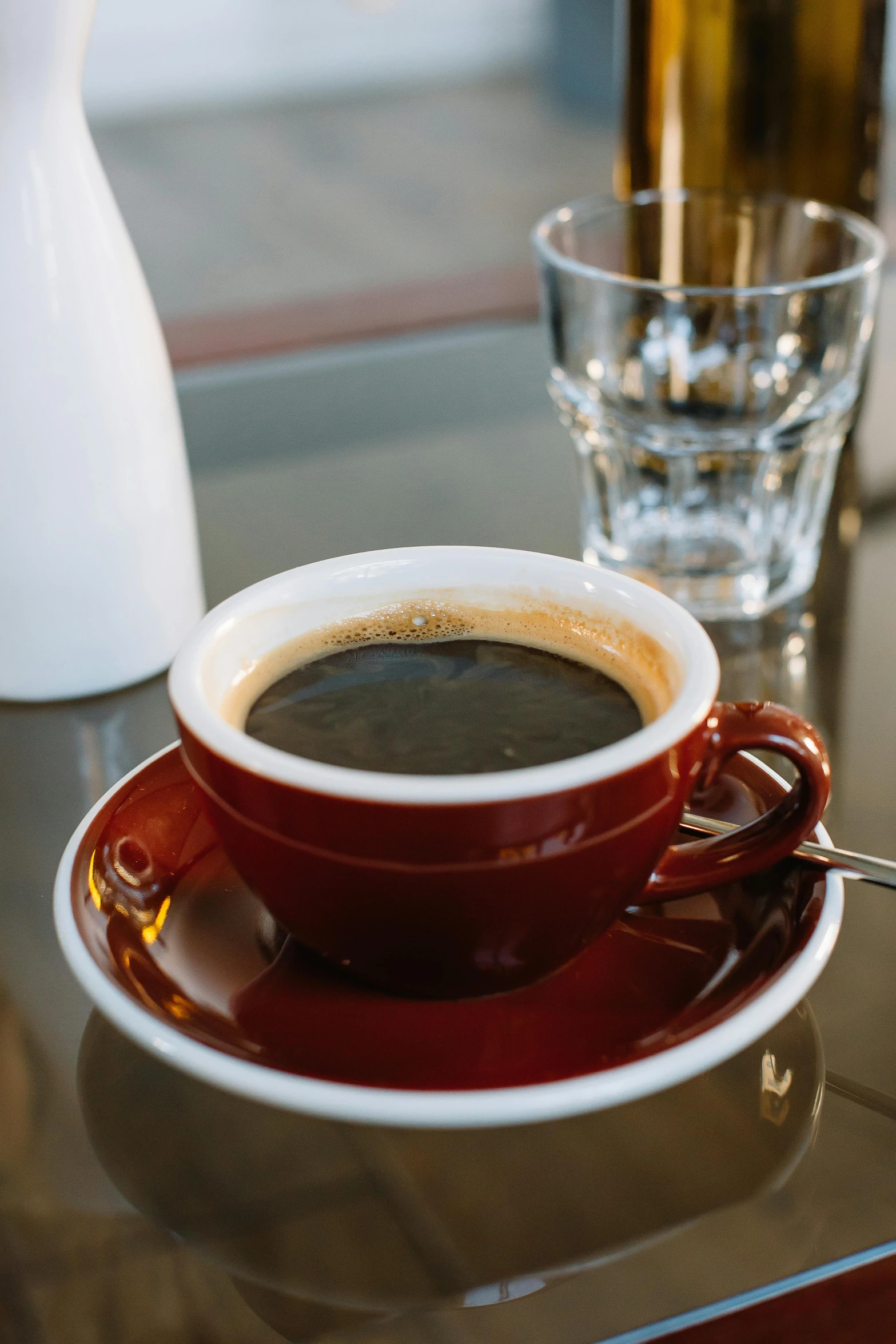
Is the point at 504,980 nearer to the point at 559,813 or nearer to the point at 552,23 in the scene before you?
the point at 559,813

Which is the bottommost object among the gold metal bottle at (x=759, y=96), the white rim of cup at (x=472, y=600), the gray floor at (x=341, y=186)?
the gray floor at (x=341, y=186)

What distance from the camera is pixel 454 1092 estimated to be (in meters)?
0.29

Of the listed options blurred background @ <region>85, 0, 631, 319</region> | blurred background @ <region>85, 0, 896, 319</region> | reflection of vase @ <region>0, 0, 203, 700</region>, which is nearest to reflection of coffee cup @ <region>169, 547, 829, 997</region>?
reflection of vase @ <region>0, 0, 203, 700</region>

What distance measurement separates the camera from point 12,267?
0.46 metres

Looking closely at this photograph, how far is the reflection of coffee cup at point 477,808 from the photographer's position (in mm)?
300

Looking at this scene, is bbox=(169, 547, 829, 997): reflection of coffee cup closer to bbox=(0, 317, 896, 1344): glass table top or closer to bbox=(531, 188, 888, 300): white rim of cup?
bbox=(0, 317, 896, 1344): glass table top

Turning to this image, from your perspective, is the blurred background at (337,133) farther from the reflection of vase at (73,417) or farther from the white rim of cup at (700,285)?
the reflection of vase at (73,417)

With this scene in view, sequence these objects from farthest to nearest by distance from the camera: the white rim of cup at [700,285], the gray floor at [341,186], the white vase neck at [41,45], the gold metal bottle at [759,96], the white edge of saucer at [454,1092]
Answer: the gray floor at [341,186], the gold metal bottle at [759,96], the white rim of cup at [700,285], the white vase neck at [41,45], the white edge of saucer at [454,1092]

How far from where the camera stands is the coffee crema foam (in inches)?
14.2

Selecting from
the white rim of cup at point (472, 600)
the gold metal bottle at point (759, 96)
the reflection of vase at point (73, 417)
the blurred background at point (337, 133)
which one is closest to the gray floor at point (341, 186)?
the blurred background at point (337, 133)

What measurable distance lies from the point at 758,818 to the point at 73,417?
257 mm

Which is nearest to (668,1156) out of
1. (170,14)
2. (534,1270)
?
(534,1270)

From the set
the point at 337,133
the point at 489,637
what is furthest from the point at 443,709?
the point at 337,133

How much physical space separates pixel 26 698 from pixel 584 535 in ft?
0.82
